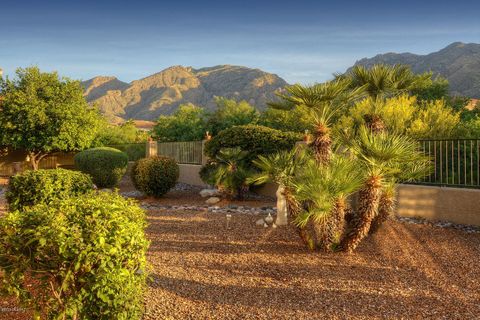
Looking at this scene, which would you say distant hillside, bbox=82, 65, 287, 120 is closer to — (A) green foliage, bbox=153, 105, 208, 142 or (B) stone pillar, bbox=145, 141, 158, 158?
(A) green foliage, bbox=153, 105, 208, 142

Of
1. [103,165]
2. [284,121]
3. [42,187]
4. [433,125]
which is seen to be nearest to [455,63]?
[284,121]

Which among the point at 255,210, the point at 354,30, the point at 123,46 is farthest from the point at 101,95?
the point at 255,210

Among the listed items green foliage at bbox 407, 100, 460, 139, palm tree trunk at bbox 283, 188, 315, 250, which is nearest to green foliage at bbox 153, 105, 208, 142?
green foliage at bbox 407, 100, 460, 139

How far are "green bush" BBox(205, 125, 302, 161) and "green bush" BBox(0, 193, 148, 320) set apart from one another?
1003 centimetres

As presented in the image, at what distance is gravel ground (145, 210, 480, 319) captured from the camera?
4.73 metres

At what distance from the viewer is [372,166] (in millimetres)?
6727

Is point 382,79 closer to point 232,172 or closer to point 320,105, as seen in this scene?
point 320,105

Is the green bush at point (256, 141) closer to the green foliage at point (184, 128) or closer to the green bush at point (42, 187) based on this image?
the green bush at point (42, 187)

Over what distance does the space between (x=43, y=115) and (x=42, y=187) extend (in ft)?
53.0

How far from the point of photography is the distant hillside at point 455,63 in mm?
71125

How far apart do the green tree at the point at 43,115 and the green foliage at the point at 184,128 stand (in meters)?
6.17

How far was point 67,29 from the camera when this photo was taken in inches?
893

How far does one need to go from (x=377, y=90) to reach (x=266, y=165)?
4.17m

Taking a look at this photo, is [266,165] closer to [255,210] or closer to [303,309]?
[303,309]
